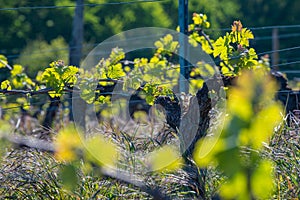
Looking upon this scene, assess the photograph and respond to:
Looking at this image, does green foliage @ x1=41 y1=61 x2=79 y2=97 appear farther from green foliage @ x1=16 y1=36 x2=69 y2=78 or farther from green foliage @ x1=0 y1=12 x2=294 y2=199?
green foliage @ x1=16 y1=36 x2=69 y2=78

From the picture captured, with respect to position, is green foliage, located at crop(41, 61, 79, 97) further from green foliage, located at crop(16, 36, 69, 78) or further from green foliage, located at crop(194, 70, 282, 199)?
green foliage, located at crop(16, 36, 69, 78)

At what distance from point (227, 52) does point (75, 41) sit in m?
5.44

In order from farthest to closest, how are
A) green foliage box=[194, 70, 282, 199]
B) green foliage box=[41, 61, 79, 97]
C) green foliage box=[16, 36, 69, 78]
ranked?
1. green foliage box=[16, 36, 69, 78]
2. green foliage box=[41, 61, 79, 97]
3. green foliage box=[194, 70, 282, 199]

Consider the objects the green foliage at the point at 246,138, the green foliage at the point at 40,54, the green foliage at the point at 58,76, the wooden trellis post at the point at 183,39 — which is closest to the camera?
the green foliage at the point at 246,138

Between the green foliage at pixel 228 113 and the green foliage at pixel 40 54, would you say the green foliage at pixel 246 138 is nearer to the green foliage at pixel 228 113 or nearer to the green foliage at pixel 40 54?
the green foliage at pixel 228 113

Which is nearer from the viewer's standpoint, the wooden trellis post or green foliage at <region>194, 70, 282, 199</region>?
green foliage at <region>194, 70, 282, 199</region>

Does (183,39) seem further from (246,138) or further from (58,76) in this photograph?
(246,138)

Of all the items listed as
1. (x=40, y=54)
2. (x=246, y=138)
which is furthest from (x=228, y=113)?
(x=40, y=54)

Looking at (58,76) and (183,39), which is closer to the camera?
(58,76)

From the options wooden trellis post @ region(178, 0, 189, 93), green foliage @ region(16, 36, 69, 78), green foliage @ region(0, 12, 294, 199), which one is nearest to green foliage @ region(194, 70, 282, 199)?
green foliage @ region(0, 12, 294, 199)

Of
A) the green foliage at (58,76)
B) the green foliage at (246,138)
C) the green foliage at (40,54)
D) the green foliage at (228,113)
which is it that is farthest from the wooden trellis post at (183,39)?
the green foliage at (40,54)

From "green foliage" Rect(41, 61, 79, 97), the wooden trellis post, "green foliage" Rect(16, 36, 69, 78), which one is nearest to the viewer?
"green foliage" Rect(41, 61, 79, 97)

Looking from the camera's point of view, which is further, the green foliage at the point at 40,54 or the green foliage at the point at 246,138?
the green foliage at the point at 40,54

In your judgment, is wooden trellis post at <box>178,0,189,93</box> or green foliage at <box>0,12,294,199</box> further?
wooden trellis post at <box>178,0,189,93</box>
